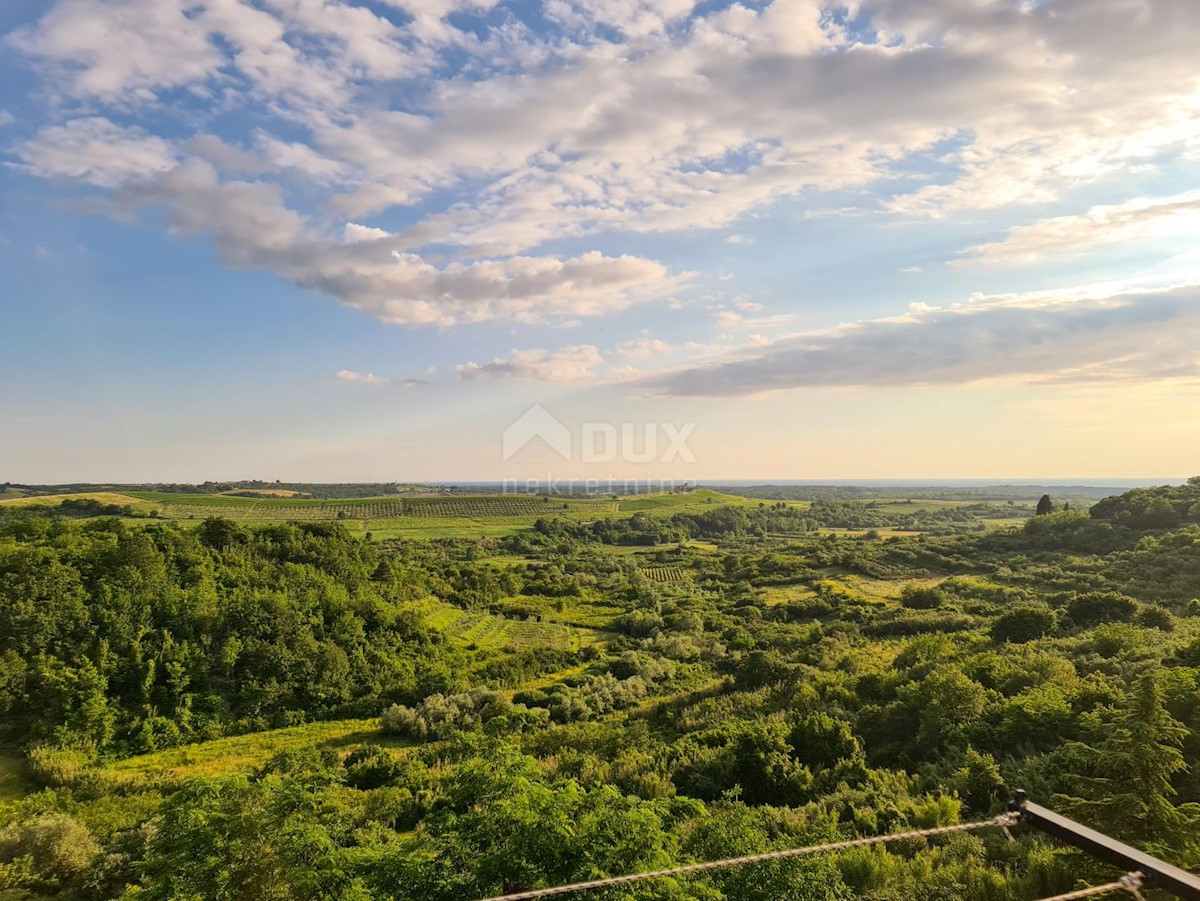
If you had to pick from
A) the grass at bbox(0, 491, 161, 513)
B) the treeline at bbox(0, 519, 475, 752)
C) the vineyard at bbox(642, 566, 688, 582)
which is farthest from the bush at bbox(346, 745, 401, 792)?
the grass at bbox(0, 491, 161, 513)

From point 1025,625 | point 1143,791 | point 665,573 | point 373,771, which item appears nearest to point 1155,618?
point 1025,625

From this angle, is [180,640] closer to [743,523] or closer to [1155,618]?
[1155,618]

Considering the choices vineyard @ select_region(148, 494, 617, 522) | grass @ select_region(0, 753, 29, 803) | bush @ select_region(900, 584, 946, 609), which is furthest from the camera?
vineyard @ select_region(148, 494, 617, 522)

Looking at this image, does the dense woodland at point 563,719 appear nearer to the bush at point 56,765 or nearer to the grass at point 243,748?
the bush at point 56,765

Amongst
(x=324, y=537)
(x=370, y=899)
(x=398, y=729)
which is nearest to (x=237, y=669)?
(x=398, y=729)

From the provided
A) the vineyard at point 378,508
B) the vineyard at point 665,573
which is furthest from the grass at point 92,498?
the vineyard at point 665,573

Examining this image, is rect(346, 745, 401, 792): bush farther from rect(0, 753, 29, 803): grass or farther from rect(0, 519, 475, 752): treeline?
rect(0, 753, 29, 803): grass
